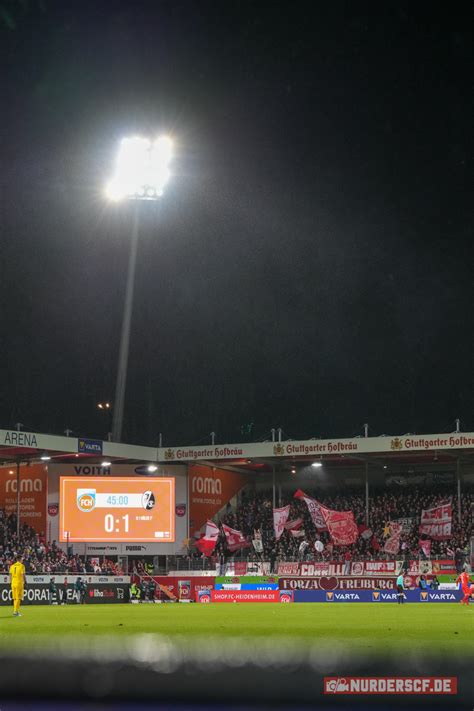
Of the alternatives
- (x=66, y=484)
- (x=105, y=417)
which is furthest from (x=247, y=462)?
(x=105, y=417)

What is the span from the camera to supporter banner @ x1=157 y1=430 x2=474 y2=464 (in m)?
47.5

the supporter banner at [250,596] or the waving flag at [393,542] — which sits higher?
the waving flag at [393,542]

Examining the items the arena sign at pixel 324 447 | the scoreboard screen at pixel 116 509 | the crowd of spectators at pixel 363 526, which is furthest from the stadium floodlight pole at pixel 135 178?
the crowd of spectators at pixel 363 526

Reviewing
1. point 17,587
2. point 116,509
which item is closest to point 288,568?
point 116,509

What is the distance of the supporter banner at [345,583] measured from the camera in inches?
1670

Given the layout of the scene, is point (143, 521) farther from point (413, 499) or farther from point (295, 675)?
point (295, 675)

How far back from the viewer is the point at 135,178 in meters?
47.5

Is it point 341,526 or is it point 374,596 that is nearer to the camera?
point 374,596

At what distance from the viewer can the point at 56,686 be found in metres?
8.17

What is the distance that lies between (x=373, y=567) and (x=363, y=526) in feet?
15.7

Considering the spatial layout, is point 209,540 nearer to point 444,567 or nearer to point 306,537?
point 306,537

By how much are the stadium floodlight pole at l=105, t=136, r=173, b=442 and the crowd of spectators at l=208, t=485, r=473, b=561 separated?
10.6 meters

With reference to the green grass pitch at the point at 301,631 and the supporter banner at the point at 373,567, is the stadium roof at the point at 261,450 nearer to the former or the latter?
the supporter banner at the point at 373,567

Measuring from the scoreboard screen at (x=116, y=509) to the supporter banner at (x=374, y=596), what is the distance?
10172 millimetres
